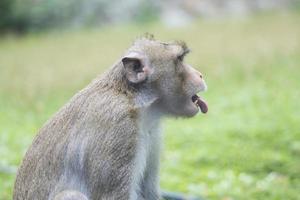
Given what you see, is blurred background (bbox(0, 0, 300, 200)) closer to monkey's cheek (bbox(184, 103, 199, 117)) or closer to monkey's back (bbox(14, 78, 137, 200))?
monkey's cheek (bbox(184, 103, 199, 117))

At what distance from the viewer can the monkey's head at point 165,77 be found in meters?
4.14

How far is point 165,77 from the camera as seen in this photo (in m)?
4.23

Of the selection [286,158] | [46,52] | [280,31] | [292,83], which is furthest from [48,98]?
[280,31]

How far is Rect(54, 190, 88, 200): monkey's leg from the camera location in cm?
390

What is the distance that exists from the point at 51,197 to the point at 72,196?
16cm

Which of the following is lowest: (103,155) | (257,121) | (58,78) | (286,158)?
(103,155)

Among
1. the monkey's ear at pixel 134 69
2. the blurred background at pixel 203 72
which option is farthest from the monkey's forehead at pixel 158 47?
the blurred background at pixel 203 72

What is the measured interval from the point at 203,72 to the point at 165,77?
6643 millimetres

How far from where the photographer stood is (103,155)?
3.94m

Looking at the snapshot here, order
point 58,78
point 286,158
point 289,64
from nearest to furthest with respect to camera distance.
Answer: point 286,158 < point 289,64 < point 58,78

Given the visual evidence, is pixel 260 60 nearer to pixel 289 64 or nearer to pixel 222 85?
pixel 289 64

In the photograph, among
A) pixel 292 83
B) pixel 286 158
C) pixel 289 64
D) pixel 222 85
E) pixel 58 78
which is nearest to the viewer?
pixel 286 158

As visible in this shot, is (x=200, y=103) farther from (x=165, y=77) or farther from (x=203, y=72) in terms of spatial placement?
(x=203, y=72)

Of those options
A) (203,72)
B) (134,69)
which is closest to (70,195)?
(134,69)
